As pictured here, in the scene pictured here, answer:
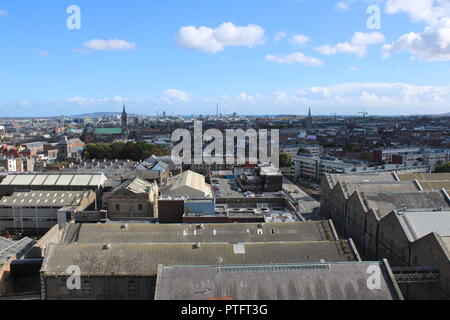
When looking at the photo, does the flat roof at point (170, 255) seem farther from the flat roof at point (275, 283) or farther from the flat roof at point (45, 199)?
the flat roof at point (45, 199)

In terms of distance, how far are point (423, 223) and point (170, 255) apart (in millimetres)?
15298

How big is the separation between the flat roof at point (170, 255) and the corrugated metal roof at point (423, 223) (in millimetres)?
4667

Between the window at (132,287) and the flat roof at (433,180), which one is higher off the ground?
the flat roof at (433,180)

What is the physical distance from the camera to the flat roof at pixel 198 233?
23453 millimetres

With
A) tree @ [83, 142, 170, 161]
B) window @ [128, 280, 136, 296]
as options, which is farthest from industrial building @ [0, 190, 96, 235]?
tree @ [83, 142, 170, 161]

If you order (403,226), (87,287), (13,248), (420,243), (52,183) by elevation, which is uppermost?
(403,226)

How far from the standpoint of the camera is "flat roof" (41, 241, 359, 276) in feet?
60.8

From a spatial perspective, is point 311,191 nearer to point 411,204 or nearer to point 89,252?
point 411,204

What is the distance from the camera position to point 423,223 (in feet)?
75.7

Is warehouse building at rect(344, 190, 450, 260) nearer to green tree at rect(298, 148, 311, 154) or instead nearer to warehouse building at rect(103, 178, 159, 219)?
warehouse building at rect(103, 178, 159, 219)

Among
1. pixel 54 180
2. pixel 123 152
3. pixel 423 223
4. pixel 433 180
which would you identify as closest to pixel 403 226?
pixel 423 223

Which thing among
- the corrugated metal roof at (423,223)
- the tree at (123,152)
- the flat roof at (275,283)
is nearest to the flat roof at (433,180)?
the corrugated metal roof at (423,223)

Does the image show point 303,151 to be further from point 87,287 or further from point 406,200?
point 87,287

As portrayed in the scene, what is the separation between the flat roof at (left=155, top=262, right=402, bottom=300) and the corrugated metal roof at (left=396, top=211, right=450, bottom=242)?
802 cm
